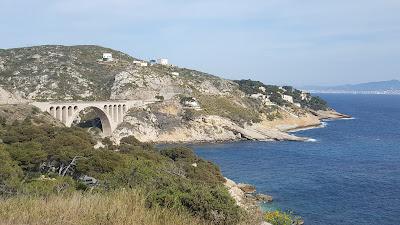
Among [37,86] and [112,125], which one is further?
[37,86]

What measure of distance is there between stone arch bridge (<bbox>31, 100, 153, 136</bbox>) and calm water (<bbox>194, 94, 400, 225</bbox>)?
659 inches

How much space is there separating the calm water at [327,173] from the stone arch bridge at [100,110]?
659 inches

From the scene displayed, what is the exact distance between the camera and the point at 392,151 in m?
69.8

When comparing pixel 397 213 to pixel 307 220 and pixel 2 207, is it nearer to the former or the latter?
pixel 307 220

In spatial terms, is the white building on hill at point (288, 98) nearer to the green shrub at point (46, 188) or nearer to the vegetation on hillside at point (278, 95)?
the vegetation on hillside at point (278, 95)

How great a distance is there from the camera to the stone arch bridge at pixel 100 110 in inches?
2552

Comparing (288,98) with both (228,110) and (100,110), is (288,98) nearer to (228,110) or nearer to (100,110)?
(228,110)

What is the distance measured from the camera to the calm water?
35.7 metres

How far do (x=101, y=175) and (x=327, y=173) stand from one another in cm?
3253

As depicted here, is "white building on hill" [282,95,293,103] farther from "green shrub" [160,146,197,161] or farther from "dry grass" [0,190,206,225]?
"dry grass" [0,190,206,225]

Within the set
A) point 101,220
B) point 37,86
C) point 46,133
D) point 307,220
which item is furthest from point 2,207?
point 37,86

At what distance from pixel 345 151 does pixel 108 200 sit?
6623 centimetres

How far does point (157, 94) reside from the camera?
97.0 meters

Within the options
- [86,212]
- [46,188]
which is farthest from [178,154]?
[86,212]
